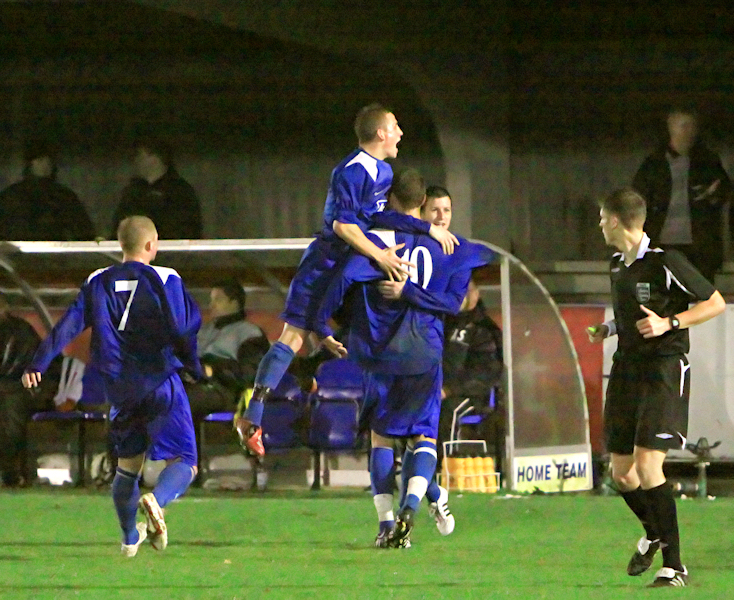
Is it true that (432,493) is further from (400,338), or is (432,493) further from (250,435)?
(250,435)

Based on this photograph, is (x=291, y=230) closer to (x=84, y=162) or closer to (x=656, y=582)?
(x=84, y=162)

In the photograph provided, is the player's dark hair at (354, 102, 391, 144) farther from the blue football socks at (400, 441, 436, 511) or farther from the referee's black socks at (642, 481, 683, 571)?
the referee's black socks at (642, 481, 683, 571)

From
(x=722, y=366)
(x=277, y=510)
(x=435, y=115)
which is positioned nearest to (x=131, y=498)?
(x=277, y=510)

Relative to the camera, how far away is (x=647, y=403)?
230 inches

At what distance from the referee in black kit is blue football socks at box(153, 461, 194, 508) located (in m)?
2.15

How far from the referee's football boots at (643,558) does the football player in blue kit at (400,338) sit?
4.33 ft

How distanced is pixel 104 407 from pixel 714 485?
494cm

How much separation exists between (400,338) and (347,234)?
61 centimetres

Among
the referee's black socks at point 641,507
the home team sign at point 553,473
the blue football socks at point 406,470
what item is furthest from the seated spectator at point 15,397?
the referee's black socks at point 641,507

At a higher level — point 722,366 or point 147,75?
point 147,75

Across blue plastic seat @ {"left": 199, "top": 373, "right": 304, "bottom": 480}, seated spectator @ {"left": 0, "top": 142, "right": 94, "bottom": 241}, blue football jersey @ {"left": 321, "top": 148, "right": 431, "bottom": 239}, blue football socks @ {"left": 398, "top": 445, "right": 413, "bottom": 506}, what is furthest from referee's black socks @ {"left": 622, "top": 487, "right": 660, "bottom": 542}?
seated spectator @ {"left": 0, "top": 142, "right": 94, "bottom": 241}

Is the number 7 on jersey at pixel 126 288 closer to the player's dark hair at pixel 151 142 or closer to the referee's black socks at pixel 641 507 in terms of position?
the referee's black socks at pixel 641 507

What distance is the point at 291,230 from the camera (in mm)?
14930

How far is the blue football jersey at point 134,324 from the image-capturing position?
6.91m
